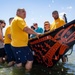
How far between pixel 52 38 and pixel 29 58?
1.22 metres

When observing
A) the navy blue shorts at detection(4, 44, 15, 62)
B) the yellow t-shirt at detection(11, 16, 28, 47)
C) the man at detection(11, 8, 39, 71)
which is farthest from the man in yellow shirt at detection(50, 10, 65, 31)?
the yellow t-shirt at detection(11, 16, 28, 47)

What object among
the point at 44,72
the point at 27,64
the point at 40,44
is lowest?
the point at 44,72

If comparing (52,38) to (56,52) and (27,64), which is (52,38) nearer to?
(56,52)

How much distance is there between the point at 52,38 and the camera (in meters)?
7.84

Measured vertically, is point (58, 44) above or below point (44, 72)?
above

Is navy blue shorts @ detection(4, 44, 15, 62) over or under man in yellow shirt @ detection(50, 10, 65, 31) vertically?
under

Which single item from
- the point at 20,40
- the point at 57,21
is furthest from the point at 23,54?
the point at 57,21

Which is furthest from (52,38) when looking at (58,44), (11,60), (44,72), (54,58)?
(11,60)

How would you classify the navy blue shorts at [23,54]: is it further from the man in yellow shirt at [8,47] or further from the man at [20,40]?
the man in yellow shirt at [8,47]

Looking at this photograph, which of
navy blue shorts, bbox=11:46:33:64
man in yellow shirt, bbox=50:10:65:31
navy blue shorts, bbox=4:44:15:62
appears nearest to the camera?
navy blue shorts, bbox=11:46:33:64

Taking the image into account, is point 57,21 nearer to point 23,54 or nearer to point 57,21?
point 57,21

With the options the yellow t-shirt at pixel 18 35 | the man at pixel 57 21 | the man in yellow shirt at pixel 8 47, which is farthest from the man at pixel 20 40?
the man at pixel 57 21

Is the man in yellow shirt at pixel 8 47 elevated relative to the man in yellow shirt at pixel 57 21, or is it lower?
lower

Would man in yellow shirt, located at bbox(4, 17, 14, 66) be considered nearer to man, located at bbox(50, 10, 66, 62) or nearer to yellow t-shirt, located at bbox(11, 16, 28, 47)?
man, located at bbox(50, 10, 66, 62)
